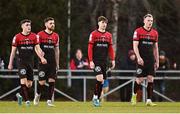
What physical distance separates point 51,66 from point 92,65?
1234 mm

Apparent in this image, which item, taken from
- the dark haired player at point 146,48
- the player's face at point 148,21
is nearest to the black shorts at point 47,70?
the dark haired player at point 146,48

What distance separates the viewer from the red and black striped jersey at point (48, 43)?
22875 mm

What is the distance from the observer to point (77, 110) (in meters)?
20.8

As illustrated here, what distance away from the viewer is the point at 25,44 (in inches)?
912

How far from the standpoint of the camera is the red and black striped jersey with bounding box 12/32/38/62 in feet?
75.7

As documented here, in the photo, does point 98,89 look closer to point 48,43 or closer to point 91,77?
point 48,43

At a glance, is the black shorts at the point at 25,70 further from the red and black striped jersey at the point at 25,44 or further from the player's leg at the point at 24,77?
the red and black striped jersey at the point at 25,44

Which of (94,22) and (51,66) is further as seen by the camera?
(94,22)

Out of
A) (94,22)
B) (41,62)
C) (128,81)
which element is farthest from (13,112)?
(94,22)

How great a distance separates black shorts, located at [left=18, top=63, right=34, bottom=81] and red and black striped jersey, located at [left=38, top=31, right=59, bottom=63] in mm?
644

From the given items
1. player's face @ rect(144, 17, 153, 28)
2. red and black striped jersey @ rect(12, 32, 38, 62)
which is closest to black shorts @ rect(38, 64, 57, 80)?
red and black striped jersey @ rect(12, 32, 38, 62)

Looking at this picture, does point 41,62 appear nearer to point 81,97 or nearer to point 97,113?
point 97,113

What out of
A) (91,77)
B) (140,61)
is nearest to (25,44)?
(140,61)

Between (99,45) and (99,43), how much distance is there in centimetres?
5
